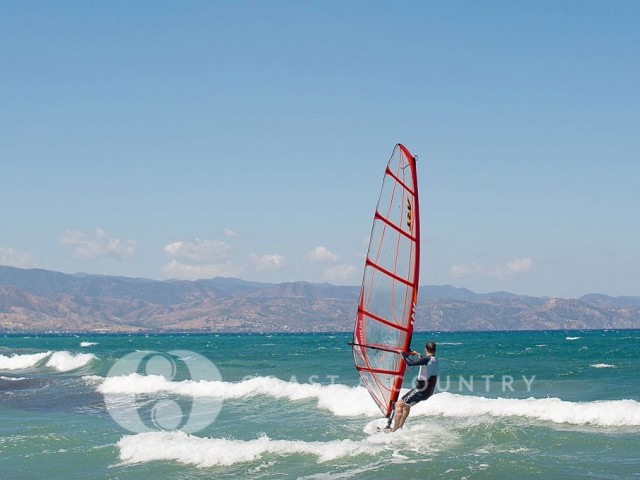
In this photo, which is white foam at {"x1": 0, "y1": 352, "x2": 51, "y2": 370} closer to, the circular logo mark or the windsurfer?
the circular logo mark

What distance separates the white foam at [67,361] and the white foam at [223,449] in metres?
28.0

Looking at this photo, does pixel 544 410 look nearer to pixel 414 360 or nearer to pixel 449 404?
pixel 449 404

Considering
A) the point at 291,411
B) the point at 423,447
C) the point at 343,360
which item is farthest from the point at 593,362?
the point at 423,447

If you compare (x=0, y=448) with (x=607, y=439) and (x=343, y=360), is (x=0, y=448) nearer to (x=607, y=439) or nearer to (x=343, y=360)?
(x=607, y=439)

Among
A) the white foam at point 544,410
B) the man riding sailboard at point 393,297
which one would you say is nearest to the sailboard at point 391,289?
the man riding sailboard at point 393,297

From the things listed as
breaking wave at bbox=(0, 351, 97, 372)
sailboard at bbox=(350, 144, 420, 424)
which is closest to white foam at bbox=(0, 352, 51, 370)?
breaking wave at bbox=(0, 351, 97, 372)

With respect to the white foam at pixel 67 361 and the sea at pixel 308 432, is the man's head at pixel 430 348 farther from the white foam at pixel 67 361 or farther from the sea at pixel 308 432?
the white foam at pixel 67 361

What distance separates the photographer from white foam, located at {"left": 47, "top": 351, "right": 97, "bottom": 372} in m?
43.0

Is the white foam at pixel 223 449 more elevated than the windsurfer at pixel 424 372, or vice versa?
the windsurfer at pixel 424 372

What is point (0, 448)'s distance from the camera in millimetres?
16391

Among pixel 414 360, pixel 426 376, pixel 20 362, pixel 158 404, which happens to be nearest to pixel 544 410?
pixel 426 376

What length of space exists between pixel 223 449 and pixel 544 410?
8.19 meters

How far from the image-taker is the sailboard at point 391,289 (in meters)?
12.2

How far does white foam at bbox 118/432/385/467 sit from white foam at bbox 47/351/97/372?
27992 mm
